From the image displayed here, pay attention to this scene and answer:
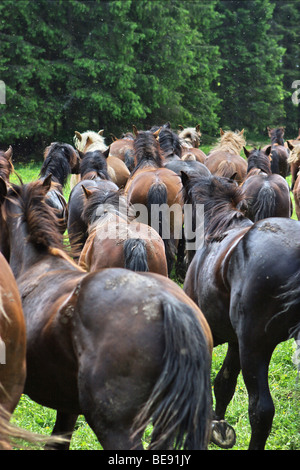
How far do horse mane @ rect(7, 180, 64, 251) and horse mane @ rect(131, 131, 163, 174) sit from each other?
184 inches

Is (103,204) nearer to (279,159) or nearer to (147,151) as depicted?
(147,151)

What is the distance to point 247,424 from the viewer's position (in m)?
4.64

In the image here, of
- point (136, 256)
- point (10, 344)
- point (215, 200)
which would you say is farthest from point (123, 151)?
point (10, 344)

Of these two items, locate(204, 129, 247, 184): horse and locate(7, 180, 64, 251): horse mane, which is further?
locate(204, 129, 247, 184): horse

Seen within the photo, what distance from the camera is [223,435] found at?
4.25 m

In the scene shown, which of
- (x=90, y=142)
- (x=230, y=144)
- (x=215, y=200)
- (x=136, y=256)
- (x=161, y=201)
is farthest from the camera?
(x=230, y=144)

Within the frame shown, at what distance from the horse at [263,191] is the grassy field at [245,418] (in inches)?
80.8

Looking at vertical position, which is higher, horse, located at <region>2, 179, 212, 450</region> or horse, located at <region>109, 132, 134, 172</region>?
horse, located at <region>2, 179, 212, 450</region>

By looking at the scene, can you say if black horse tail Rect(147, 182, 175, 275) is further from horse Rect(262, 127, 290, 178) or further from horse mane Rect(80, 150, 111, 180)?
horse Rect(262, 127, 290, 178)

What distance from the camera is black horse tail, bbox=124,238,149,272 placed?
4.43m

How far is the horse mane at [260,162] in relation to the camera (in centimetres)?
868

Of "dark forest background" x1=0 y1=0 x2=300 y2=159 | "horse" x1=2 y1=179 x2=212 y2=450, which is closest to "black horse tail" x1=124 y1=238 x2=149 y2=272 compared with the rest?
"horse" x1=2 y1=179 x2=212 y2=450

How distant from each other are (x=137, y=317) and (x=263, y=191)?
4794mm

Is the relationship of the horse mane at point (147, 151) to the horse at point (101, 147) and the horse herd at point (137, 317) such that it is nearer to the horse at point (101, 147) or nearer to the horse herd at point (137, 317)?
the horse at point (101, 147)
